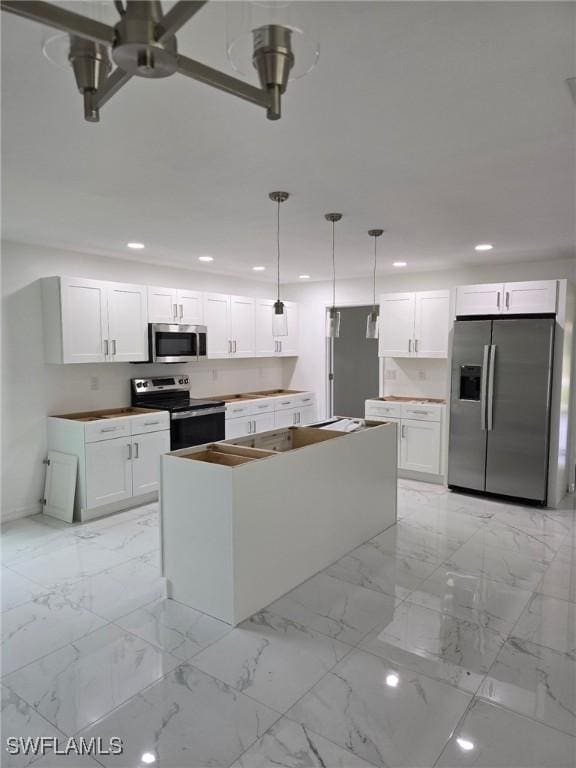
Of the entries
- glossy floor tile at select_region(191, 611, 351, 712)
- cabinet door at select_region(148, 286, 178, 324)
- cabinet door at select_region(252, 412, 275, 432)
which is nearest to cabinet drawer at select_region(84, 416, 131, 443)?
cabinet door at select_region(148, 286, 178, 324)

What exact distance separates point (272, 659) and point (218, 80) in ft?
7.99

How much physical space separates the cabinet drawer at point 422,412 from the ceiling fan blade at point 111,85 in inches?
196

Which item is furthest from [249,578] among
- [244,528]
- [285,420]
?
[285,420]

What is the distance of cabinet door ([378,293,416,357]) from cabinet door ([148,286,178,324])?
2.44 m

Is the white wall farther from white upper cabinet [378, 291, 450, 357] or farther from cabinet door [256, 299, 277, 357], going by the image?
white upper cabinet [378, 291, 450, 357]

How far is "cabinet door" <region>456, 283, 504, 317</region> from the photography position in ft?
16.4

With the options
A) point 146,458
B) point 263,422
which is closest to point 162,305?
point 146,458

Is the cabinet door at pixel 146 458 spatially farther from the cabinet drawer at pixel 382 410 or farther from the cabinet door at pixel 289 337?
the cabinet door at pixel 289 337

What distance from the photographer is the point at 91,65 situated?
963 millimetres

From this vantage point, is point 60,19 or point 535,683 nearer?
point 60,19

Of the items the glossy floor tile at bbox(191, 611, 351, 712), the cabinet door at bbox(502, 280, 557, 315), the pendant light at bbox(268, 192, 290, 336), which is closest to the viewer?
the glossy floor tile at bbox(191, 611, 351, 712)

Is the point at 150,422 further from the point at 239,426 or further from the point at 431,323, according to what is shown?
the point at 431,323

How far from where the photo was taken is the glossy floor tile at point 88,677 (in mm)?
2059

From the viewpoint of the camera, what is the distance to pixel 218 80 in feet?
2.91
